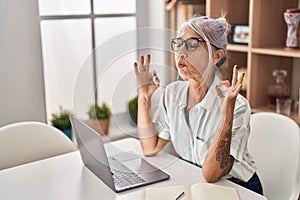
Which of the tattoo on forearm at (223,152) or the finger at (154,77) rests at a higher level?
the finger at (154,77)

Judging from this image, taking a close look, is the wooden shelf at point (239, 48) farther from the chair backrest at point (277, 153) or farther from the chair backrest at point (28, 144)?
the chair backrest at point (28, 144)

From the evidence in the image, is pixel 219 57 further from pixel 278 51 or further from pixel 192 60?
pixel 278 51

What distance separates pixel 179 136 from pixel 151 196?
1.06 ft

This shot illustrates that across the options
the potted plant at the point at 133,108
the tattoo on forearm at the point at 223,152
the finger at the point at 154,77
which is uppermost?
the finger at the point at 154,77

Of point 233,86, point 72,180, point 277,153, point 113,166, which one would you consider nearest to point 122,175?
point 113,166

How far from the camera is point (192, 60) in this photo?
130 centimetres

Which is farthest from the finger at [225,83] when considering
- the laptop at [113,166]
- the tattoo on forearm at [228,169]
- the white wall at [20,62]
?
the white wall at [20,62]

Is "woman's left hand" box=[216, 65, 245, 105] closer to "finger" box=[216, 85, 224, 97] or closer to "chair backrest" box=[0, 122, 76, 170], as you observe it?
"finger" box=[216, 85, 224, 97]

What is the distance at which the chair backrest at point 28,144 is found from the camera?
1696 mm

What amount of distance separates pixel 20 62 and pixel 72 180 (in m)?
1.01

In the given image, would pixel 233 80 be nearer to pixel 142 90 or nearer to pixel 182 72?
pixel 182 72

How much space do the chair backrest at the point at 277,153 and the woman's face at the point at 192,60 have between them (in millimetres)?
598

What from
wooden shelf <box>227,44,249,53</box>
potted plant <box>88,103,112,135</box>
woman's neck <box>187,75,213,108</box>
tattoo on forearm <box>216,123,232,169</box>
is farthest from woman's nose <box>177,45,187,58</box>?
wooden shelf <box>227,44,249,53</box>

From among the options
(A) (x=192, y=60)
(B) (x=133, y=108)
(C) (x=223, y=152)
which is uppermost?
(A) (x=192, y=60)
